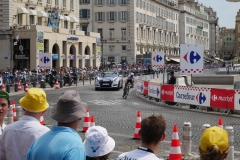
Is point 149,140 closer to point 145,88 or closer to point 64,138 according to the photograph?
point 64,138

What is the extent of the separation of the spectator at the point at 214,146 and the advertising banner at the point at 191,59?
71.4 feet

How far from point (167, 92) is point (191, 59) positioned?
2.07 metres

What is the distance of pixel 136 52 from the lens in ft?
298

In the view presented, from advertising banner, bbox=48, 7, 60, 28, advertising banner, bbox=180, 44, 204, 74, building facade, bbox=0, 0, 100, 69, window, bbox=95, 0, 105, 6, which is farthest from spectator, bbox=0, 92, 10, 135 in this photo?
window, bbox=95, 0, 105, 6

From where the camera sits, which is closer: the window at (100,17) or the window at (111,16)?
the window at (111,16)

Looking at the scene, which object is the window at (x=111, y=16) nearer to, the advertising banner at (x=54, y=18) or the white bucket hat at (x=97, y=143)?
the advertising banner at (x=54, y=18)

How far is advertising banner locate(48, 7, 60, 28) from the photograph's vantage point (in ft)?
203

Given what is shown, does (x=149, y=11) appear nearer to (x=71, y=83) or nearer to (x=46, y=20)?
(x=46, y=20)

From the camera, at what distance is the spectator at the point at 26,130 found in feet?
18.7

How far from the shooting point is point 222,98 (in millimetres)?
22266

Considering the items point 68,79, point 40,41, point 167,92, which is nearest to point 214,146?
point 167,92

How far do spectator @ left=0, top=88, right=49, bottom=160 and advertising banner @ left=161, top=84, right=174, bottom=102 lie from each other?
2072 centimetres

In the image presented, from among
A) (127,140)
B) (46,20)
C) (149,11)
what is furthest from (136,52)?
(127,140)

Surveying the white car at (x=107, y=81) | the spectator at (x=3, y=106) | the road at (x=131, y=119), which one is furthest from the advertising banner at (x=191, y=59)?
the spectator at (x=3, y=106)
